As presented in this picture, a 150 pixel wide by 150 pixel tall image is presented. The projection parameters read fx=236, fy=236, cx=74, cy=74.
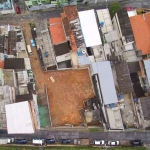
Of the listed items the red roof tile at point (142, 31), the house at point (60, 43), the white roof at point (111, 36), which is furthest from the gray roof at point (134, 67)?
Answer: the house at point (60, 43)

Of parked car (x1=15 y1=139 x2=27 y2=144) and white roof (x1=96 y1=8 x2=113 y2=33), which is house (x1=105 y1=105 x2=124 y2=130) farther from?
parked car (x1=15 y1=139 x2=27 y2=144)

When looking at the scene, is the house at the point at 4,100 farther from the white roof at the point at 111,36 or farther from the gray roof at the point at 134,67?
the gray roof at the point at 134,67

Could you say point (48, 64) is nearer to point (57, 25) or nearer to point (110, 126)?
point (57, 25)

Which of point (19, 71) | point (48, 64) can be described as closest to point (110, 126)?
point (48, 64)

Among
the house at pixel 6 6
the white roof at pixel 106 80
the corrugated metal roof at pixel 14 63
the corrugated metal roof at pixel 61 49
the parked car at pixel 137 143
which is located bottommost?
the parked car at pixel 137 143

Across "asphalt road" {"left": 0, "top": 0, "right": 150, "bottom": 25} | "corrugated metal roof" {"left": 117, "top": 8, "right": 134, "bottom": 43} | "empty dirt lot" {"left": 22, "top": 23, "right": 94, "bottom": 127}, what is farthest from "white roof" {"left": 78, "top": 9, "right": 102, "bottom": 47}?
"empty dirt lot" {"left": 22, "top": 23, "right": 94, "bottom": 127}
